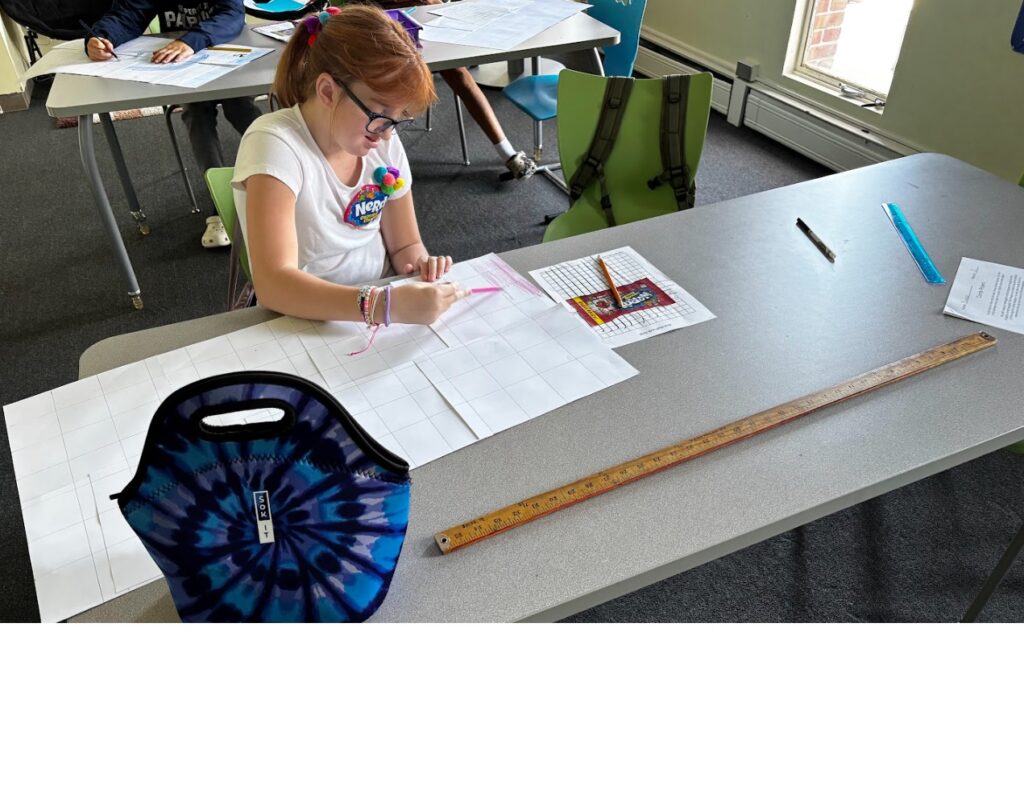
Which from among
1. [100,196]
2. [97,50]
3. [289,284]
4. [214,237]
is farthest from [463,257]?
[289,284]

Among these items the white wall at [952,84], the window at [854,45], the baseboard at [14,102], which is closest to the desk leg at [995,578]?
the white wall at [952,84]

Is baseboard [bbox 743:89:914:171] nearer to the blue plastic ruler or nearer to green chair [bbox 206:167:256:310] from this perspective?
the blue plastic ruler

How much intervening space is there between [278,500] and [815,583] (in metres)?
1.40

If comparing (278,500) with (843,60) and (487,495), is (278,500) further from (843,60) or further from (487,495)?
(843,60)

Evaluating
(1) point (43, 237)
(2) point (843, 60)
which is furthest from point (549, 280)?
(2) point (843, 60)

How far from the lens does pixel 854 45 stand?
340 cm

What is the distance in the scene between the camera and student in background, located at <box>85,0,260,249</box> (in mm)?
2412

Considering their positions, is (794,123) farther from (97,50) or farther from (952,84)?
(97,50)

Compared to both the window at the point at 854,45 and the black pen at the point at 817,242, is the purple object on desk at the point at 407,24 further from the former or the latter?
the window at the point at 854,45

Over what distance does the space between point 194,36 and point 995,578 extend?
2769mm

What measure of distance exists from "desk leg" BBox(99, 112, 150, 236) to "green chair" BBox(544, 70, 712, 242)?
5.74ft

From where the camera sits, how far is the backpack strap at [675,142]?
6.12 feet
